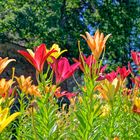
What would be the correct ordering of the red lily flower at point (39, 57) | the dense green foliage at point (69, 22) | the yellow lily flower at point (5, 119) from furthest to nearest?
the dense green foliage at point (69, 22), the red lily flower at point (39, 57), the yellow lily flower at point (5, 119)

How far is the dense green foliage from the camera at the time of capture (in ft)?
47.6

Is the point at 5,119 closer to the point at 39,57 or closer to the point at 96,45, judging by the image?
the point at 39,57

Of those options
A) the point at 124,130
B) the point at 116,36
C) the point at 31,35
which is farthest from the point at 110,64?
the point at 124,130

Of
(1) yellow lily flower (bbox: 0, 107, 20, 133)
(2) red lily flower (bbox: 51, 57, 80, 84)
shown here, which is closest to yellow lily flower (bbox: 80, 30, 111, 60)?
(2) red lily flower (bbox: 51, 57, 80, 84)

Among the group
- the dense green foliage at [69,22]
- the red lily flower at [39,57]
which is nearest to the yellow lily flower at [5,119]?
the red lily flower at [39,57]

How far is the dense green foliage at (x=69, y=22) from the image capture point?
14.5m

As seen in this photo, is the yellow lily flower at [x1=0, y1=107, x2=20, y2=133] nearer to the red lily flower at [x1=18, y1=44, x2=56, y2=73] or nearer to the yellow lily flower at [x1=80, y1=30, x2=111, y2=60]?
the red lily flower at [x1=18, y1=44, x2=56, y2=73]

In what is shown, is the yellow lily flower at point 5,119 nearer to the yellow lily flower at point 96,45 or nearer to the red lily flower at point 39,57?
the red lily flower at point 39,57

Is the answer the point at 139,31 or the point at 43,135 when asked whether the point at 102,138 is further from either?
the point at 139,31

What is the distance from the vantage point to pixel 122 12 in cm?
1752

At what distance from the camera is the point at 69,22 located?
55.7 feet

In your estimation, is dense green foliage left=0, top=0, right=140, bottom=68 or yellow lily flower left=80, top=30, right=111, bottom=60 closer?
yellow lily flower left=80, top=30, right=111, bottom=60

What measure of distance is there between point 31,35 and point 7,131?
13.8 m

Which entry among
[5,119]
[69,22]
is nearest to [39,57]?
[5,119]
